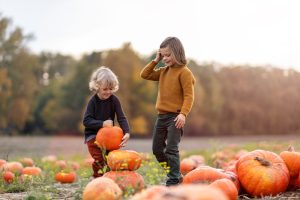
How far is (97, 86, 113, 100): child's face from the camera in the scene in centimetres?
557

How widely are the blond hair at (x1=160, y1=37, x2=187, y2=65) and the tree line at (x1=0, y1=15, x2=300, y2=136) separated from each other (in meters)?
27.8

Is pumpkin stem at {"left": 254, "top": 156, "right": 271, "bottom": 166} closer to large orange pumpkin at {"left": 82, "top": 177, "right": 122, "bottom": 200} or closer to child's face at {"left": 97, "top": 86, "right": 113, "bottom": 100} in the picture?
large orange pumpkin at {"left": 82, "top": 177, "right": 122, "bottom": 200}

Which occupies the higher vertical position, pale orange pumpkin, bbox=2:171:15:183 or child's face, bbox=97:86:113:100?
child's face, bbox=97:86:113:100

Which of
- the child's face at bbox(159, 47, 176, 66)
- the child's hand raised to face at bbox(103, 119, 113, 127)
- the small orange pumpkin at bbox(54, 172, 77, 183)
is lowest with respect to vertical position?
the small orange pumpkin at bbox(54, 172, 77, 183)

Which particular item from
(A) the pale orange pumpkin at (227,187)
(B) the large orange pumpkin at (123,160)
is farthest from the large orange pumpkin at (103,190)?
(A) the pale orange pumpkin at (227,187)

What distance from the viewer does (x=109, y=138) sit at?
5180 millimetres

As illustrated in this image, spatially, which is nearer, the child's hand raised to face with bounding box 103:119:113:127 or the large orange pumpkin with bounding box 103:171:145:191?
the large orange pumpkin with bounding box 103:171:145:191

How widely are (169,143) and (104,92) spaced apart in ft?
3.06

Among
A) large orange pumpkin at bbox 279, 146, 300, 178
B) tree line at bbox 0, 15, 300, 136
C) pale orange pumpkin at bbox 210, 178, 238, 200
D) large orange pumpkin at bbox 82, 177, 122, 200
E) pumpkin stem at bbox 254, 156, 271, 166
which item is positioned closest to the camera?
large orange pumpkin at bbox 82, 177, 122, 200

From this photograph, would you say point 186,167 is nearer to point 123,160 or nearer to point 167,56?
point 167,56

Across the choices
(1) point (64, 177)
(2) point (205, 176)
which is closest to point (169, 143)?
(2) point (205, 176)

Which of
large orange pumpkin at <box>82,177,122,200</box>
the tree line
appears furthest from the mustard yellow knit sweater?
the tree line

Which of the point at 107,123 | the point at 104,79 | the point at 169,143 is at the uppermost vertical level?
the point at 104,79

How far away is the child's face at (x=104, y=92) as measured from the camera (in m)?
5.57
